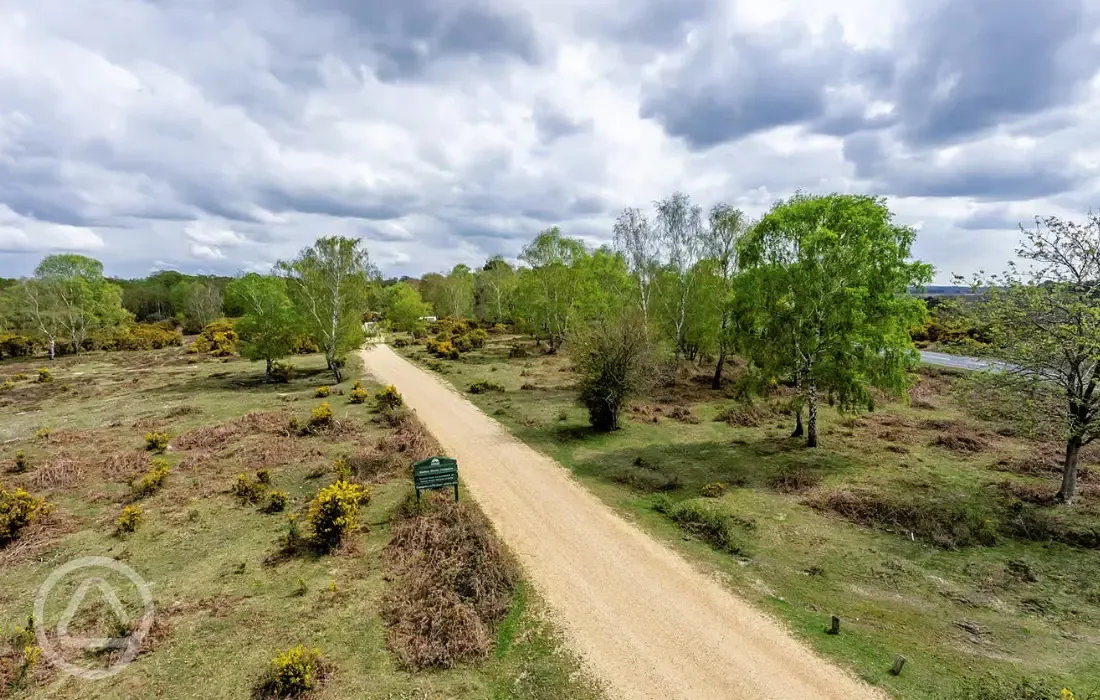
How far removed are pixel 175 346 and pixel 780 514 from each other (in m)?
85.7

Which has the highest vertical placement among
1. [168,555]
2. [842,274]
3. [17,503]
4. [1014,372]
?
[842,274]

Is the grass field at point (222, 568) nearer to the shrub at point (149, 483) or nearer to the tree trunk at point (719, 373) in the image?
the shrub at point (149, 483)

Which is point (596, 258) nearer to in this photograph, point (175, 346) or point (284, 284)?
point (284, 284)

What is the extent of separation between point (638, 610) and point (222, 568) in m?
Result: 12.2

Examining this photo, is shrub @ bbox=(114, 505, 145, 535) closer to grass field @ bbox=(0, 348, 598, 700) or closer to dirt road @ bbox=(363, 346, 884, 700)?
grass field @ bbox=(0, 348, 598, 700)

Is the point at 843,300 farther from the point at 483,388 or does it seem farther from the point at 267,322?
the point at 267,322

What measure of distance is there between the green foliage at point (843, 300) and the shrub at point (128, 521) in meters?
28.0

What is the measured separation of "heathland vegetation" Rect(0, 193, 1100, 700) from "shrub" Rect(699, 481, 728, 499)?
0.12 m

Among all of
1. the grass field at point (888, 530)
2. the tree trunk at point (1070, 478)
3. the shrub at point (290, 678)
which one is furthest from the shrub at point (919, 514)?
the shrub at point (290, 678)

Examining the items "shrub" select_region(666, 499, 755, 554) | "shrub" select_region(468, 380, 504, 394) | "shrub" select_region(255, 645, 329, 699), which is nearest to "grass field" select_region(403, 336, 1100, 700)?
"shrub" select_region(666, 499, 755, 554)

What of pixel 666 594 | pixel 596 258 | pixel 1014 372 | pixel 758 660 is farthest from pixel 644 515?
pixel 596 258

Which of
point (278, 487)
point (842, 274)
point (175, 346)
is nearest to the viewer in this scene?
point (278, 487)

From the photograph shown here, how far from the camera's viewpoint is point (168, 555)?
50.4 ft

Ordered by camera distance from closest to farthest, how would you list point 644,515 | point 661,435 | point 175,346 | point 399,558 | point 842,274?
point 399,558, point 644,515, point 842,274, point 661,435, point 175,346
